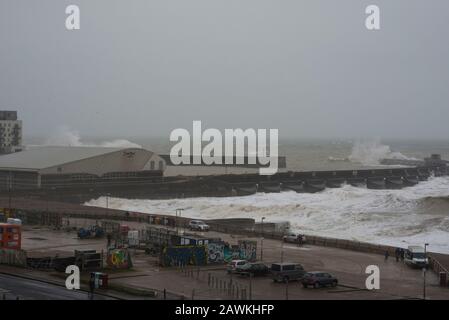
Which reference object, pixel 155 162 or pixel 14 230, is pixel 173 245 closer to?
pixel 14 230

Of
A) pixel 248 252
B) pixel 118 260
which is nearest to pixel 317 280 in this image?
pixel 248 252

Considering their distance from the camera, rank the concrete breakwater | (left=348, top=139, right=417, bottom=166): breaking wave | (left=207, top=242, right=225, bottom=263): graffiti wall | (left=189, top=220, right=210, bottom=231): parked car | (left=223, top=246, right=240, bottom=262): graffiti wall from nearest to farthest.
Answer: (left=207, top=242, right=225, bottom=263): graffiti wall
(left=223, top=246, right=240, bottom=262): graffiti wall
(left=189, top=220, right=210, bottom=231): parked car
the concrete breakwater
(left=348, top=139, right=417, bottom=166): breaking wave

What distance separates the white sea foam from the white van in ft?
17.1

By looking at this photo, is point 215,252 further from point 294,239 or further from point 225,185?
point 225,185

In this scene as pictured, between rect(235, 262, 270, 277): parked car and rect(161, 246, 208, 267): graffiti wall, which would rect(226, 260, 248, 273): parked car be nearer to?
rect(235, 262, 270, 277): parked car

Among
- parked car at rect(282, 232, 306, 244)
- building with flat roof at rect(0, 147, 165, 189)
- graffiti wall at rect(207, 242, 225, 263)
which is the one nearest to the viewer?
graffiti wall at rect(207, 242, 225, 263)

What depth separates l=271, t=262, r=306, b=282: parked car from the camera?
16.9m

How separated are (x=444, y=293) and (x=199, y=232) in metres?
12.4

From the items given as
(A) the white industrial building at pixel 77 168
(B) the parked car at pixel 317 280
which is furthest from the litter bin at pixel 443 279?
(A) the white industrial building at pixel 77 168

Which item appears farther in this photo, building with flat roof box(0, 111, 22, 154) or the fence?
building with flat roof box(0, 111, 22, 154)

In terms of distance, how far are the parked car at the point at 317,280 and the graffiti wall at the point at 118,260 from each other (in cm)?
451

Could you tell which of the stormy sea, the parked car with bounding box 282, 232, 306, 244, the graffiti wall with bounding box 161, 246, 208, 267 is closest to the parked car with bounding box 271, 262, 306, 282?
the graffiti wall with bounding box 161, 246, 208, 267

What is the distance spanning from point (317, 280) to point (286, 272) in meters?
0.99
